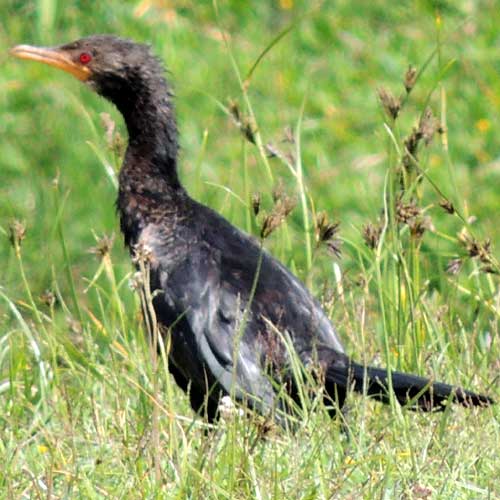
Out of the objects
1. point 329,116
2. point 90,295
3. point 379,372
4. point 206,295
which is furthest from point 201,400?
point 329,116

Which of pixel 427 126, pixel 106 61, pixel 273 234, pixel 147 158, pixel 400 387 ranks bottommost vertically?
pixel 273 234

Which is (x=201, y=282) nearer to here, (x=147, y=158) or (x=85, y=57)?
(x=147, y=158)

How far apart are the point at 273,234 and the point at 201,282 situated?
6.49 ft

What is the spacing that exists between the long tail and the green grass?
0.06 metres

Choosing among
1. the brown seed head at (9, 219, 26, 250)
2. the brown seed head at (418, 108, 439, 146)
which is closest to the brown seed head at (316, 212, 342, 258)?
the brown seed head at (418, 108, 439, 146)

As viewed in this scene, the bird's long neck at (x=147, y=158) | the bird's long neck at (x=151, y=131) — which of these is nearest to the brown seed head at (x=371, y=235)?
the bird's long neck at (x=147, y=158)

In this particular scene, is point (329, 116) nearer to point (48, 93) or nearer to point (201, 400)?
point (48, 93)

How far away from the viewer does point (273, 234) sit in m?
8.07

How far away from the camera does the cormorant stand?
5746 mm

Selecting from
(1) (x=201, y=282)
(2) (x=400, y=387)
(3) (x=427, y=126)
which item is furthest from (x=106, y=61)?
(2) (x=400, y=387)

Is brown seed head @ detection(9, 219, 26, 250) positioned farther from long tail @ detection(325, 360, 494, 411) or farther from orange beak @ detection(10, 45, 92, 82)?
→ orange beak @ detection(10, 45, 92, 82)

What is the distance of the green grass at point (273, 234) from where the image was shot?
4.79m

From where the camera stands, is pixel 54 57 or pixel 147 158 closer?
pixel 147 158

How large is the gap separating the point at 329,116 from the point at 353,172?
68 centimetres
